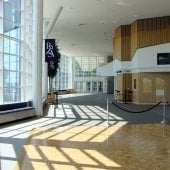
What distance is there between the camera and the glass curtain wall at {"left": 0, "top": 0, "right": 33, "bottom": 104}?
15.5m

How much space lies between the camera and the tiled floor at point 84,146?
23.6 ft

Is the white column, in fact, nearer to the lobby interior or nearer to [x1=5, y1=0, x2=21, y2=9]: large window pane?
the lobby interior

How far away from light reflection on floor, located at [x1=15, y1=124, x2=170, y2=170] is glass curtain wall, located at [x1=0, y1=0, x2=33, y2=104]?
15.2 feet

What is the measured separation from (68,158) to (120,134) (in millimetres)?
4045

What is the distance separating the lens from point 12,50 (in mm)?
17875

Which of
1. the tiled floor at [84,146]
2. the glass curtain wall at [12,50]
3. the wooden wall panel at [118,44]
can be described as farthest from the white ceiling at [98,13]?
the tiled floor at [84,146]

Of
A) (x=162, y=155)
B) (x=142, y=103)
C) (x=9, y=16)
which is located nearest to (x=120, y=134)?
(x=162, y=155)

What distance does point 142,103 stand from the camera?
2734cm

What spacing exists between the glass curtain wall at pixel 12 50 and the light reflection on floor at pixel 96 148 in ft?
15.2

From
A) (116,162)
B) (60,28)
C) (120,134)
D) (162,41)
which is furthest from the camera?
(60,28)

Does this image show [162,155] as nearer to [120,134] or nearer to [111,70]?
[120,134]

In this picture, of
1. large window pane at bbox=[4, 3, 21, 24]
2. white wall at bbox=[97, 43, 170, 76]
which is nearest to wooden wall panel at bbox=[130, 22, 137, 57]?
white wall at bbox=[97, 43, 170, 76]

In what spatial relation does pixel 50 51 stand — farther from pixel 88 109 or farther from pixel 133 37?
pixel 133 37

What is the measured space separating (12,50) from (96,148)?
1043 cm
